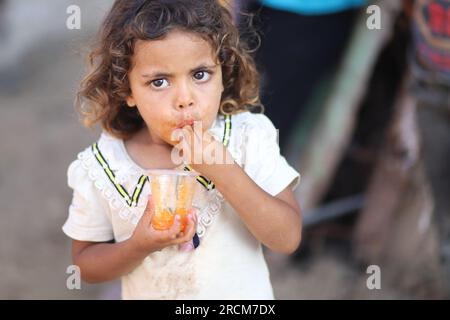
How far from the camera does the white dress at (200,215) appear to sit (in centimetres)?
210

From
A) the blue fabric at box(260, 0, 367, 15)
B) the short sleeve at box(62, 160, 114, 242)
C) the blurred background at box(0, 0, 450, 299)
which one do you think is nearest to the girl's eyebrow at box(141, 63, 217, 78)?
the short sleeve at box(62, 160, 114, 242)

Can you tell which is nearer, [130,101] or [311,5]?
[130,101]

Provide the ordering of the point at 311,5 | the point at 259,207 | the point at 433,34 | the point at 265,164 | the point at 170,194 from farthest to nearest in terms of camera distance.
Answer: the point at 311,5 < the point at 433,34 < the point at 265,164 < the point at 259,207 < the point at 170,194

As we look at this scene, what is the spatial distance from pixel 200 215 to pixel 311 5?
1730mm

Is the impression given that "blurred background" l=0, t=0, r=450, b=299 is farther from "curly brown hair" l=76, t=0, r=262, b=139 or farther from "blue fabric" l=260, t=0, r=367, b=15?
"curly brown hair" l=76, t=0, r=262, b=139

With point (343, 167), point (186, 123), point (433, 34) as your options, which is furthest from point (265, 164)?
point (343, 167)

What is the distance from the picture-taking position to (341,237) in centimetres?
413

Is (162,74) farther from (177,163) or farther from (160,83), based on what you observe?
(177,163)

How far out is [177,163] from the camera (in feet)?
6.96

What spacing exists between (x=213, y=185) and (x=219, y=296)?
0.33 meters

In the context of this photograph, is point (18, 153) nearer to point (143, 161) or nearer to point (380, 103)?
point (380, 103)

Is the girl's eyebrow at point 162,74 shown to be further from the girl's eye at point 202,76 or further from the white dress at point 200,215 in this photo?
the white dress at point 200,215

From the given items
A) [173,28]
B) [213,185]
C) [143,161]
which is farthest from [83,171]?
[173,28]

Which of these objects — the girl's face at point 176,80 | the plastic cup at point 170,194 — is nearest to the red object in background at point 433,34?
the girl's face at point 176,80
